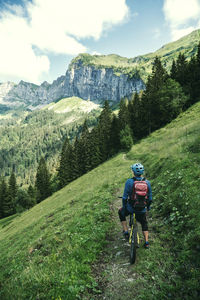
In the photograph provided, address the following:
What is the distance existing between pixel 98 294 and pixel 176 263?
2.90 meters

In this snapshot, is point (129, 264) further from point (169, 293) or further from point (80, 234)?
point (80, 234)

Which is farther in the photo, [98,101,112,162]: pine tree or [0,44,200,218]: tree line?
[98,101,112,162]: pine tree

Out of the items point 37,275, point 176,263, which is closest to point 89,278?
point 37,275

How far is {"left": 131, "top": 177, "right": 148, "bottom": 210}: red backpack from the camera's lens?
22.0 ft

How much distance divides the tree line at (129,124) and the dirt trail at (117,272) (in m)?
40.0

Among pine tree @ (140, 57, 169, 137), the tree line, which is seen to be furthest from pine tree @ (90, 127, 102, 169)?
pine tree @ (140, 57, 169, 137)

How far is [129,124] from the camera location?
2154 inches

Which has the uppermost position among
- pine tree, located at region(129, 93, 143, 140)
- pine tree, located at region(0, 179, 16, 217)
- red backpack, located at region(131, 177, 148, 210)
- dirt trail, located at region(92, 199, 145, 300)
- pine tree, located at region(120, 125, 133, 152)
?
pine tree, located at region(129, 93, 143, 140)

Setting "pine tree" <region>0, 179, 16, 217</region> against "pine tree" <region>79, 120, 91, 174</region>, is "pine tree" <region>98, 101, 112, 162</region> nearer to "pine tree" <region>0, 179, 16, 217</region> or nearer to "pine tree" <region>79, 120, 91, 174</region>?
"pine tree" <region>79, 120, 91, 174</region>

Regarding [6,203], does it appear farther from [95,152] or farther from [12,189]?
[95,152]

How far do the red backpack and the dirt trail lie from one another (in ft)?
7.66

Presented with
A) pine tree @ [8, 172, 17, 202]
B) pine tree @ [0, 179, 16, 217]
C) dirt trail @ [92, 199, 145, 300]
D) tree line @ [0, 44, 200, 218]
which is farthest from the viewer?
pine tree @ [8, 172, 17, 202]

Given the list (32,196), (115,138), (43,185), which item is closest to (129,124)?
(115,138)

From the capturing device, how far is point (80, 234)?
30.1ft
